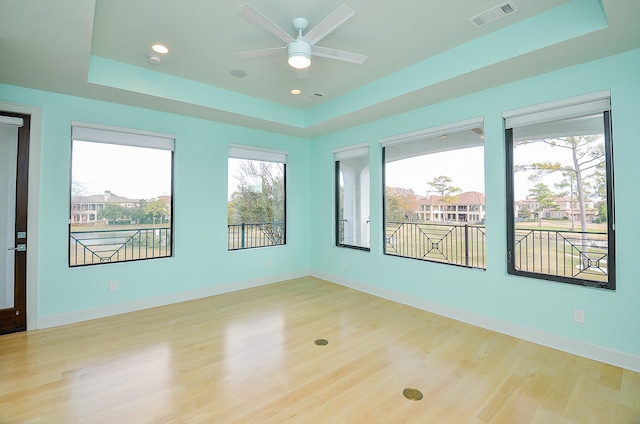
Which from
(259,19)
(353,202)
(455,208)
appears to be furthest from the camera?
(353,202)

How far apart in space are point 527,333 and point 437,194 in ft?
6.00

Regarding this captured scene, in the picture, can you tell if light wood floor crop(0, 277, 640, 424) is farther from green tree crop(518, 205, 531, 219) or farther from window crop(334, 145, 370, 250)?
window crop(334, 145, 370, 250)

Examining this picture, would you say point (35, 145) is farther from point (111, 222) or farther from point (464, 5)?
point (464, 5)

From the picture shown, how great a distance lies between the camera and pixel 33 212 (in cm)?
326

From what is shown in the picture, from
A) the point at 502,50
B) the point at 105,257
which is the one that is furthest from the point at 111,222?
the point at 502,50

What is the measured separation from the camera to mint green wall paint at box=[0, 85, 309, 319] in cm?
336

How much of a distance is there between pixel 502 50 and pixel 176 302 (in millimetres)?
4750

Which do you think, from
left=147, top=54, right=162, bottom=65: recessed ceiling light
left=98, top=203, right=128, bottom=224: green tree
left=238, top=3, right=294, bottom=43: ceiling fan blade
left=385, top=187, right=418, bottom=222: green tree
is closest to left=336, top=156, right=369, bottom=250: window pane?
left=385, top=187, right=418, bottom=222: green tree

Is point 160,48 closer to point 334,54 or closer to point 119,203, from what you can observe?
point 334,54

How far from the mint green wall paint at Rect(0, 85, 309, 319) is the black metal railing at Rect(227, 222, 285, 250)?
13 cm

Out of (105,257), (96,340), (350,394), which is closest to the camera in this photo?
(350,394)

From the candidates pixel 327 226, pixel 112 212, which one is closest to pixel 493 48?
pixel 327 226

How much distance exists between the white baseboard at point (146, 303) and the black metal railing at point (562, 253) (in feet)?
12.0

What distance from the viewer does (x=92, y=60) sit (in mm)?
3072
